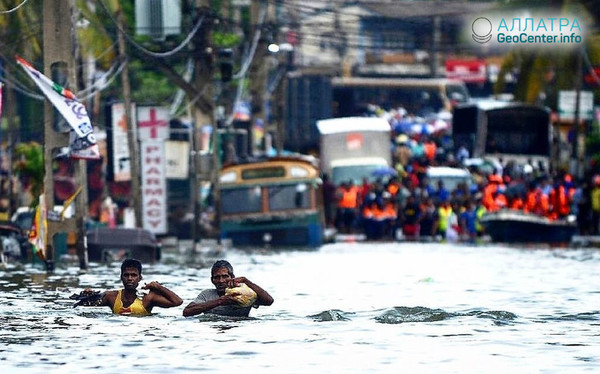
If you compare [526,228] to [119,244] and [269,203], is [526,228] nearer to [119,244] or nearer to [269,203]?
[269,203]

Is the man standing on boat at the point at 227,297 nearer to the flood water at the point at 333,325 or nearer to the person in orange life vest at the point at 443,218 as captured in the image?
the flood water at the point at 333,325

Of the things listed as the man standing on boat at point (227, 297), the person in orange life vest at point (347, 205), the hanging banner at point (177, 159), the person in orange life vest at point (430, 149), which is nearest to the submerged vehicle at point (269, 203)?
the hanging banner at point (177, 159)

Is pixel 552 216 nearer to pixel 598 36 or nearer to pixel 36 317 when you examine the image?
pixel 598 36

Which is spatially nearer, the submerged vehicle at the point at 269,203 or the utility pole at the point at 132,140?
the utility pole at the point at 132,140

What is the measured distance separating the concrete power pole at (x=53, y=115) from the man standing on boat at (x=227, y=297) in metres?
10.9

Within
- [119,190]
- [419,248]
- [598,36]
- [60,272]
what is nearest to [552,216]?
[419,248]

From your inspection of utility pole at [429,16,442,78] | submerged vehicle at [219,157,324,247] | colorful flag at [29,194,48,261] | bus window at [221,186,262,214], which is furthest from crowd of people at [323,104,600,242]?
utility pole at [429,16,442,78]

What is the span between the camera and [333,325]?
2088 centimetres

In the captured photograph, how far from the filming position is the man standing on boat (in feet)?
67.5

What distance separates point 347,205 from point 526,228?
8729 mm

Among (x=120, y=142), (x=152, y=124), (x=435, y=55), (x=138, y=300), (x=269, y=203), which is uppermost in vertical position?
(x=435, y=55)

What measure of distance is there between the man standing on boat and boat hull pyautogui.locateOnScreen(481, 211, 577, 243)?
25293 mm

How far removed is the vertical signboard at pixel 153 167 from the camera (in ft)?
131

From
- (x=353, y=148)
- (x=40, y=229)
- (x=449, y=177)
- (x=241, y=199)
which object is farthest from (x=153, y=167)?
(x=353, y=148)
